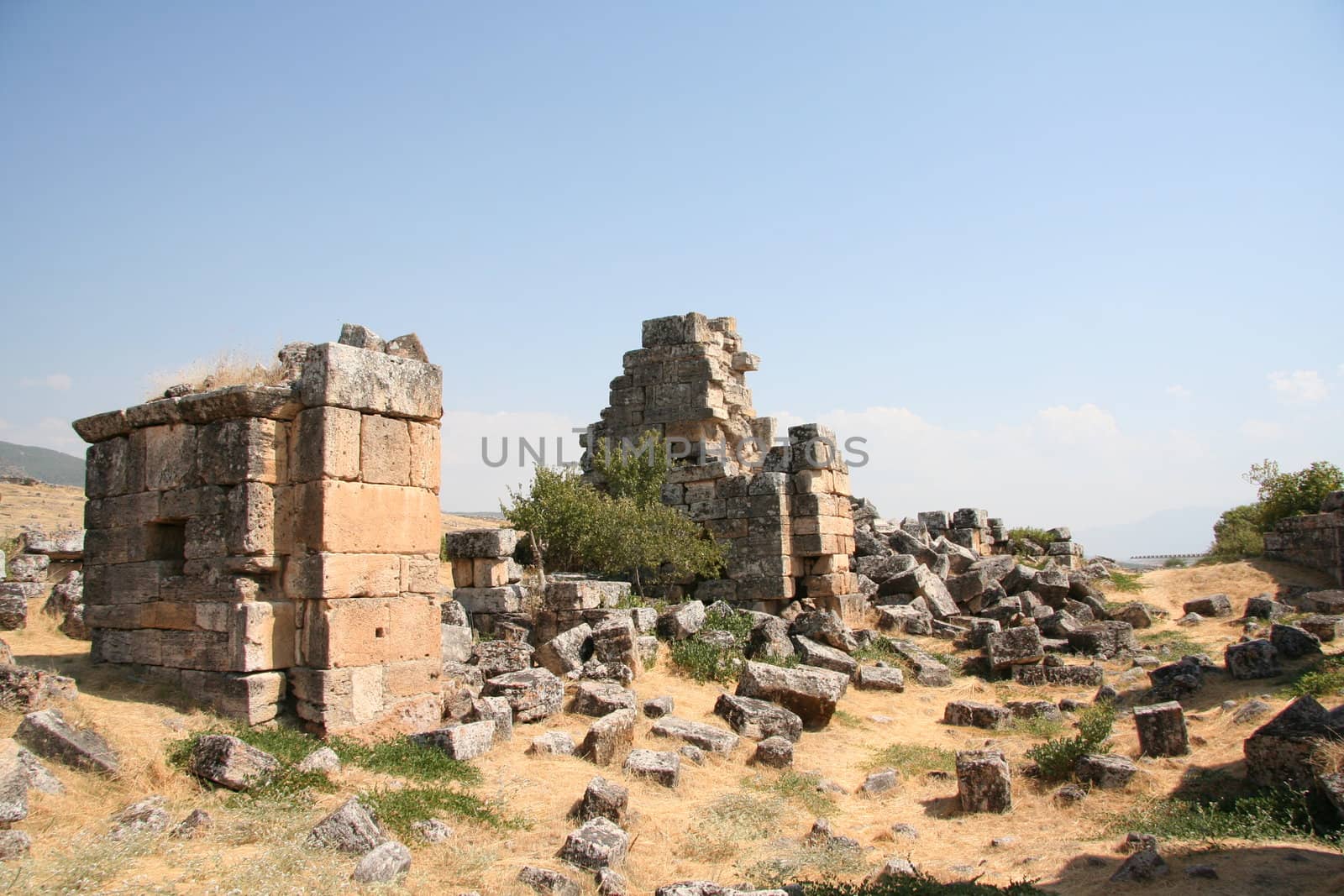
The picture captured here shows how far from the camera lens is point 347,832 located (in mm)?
6164

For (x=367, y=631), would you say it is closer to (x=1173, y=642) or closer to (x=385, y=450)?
(x=385, y=450)

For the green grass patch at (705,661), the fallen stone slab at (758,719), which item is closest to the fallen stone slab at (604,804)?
the fallen stone slab at (758,719)

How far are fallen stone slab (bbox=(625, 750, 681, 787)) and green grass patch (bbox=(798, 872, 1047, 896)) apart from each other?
230cm

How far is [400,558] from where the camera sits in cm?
855

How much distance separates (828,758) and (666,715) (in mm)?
1682

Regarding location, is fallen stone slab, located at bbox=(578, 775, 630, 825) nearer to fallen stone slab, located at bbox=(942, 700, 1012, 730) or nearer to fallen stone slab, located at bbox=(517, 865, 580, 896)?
fallen stone slab, located at bbox=(517, 865, 580, 896)

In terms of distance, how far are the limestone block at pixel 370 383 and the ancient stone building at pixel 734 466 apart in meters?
7.83

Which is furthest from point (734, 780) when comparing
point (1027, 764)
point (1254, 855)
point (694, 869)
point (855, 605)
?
point (855, 605)

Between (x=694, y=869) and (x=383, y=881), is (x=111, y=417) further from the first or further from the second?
(x=694, y=869)

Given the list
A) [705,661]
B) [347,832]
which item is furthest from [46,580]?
[705,661]

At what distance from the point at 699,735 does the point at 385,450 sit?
4021 mm

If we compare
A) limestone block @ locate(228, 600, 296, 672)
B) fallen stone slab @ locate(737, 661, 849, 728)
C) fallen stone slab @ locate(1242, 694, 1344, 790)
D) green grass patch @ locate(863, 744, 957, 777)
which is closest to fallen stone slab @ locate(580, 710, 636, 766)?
fallen stone slab @ locate(737, 661, 849, 728)

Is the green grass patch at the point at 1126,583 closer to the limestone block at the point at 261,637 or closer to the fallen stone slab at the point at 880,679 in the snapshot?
the fallen stone slab at the point at 880,679

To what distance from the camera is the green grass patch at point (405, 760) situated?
7.49 m
